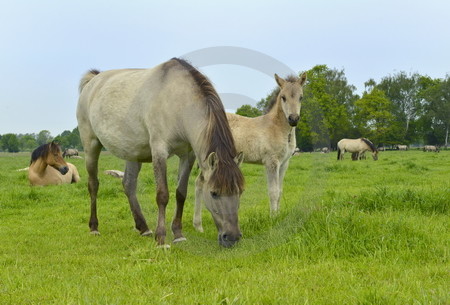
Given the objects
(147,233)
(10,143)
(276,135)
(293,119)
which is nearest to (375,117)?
(276,135)

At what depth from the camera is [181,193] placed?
5660mm

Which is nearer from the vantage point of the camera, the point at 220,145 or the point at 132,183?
the point at 220,145

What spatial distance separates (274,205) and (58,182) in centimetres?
876

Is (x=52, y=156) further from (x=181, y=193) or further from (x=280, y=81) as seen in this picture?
(x=280, y=81)

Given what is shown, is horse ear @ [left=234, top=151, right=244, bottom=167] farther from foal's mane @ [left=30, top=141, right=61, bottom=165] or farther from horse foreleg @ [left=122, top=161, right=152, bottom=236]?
foal's mane @ [left=30, top=141, right=61, bottom=165]

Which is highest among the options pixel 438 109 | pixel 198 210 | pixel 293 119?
pixel 438 109

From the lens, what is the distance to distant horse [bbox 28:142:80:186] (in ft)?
39.9

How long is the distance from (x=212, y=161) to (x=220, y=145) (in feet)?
0.71

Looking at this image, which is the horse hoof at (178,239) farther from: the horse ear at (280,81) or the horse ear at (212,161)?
the horse ear at (280,81)

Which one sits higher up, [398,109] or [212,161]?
[398,109]

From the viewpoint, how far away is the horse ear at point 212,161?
4402mm

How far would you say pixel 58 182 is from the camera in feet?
41.9

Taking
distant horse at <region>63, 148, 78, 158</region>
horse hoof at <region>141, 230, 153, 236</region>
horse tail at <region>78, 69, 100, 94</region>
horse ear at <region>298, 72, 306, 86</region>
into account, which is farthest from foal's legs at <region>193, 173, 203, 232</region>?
distant horse at <region>63, 148, 78, 158</region>

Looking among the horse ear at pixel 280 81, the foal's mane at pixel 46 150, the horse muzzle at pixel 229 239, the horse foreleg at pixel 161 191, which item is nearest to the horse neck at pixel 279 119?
the horse ear at pixel 280 81
